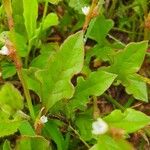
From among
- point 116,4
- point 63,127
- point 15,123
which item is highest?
point 116,4

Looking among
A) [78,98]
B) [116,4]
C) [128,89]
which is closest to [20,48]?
[78,98]

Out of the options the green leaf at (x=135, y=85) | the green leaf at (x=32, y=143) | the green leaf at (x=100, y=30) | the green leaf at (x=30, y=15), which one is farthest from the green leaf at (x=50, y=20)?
the green leaf at (x=32, y=143)

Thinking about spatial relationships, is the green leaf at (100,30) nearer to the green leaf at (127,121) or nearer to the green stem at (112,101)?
the green stem at (112,101)

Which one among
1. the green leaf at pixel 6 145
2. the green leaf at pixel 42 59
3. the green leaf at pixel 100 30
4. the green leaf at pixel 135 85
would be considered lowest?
the green leaf at pixel 6 145

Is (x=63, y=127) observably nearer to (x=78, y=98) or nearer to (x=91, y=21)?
(x=78, y=98)

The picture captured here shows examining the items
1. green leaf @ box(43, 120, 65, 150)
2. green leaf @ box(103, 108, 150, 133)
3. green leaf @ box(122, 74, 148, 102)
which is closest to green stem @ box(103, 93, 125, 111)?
green leaf @ box(122, 74, 148, 102)

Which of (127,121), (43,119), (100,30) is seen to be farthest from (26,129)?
(100,30)
